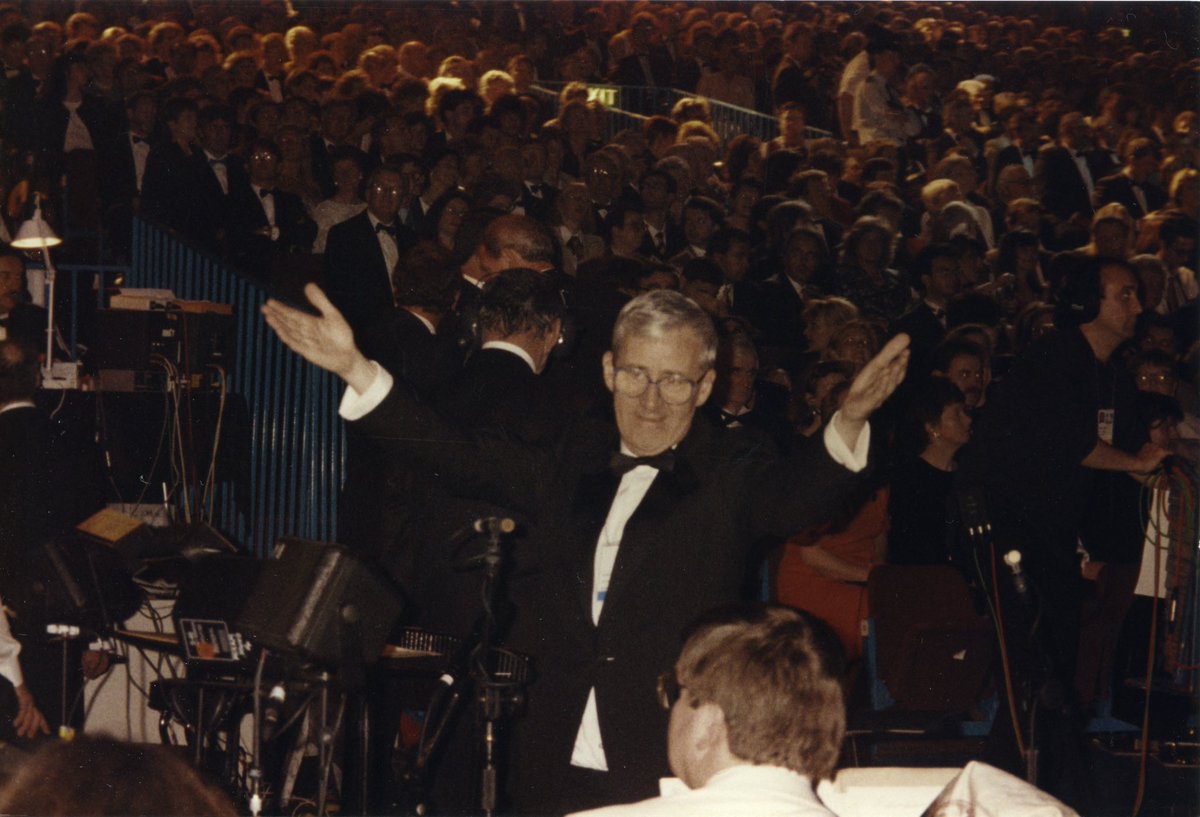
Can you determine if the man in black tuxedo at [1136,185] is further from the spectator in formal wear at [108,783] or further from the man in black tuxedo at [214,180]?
the spectator in formal wear at [108,783]

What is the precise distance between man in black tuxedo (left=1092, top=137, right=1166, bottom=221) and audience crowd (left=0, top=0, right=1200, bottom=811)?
Answer: 3cm

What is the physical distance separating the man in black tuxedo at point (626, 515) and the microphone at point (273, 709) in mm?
564

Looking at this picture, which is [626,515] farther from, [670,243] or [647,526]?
[670,243]

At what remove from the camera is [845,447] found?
3.23 meters

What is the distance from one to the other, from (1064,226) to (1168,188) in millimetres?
2161

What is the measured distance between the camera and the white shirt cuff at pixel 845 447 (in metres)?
3.23

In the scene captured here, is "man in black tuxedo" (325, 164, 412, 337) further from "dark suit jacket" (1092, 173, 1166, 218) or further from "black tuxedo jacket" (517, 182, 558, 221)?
"dark suit jacket" (1092, 173, 1166, 218)

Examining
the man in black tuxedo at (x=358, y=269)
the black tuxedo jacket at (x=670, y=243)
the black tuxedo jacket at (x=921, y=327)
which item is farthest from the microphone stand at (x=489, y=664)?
the black tuxedo jacket at (x=670, y=243)

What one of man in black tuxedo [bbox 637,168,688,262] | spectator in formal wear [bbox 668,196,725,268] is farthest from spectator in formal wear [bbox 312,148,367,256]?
spectator in formal wear [bbox 668,196,725,268]

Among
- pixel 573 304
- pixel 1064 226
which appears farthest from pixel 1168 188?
pixel 573 304

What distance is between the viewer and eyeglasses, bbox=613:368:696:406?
11.4 feet

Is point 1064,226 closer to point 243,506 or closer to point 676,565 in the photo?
point 243,506

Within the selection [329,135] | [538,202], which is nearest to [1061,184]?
[538,202]

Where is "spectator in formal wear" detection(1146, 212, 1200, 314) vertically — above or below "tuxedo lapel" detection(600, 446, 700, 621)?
above
